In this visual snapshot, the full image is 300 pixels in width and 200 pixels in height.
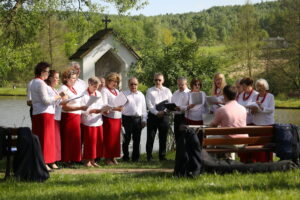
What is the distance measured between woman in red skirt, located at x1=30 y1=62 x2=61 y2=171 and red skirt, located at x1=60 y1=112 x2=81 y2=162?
1.84ft

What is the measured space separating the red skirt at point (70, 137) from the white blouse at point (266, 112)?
3479 mm

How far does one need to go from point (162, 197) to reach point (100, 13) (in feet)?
41.7

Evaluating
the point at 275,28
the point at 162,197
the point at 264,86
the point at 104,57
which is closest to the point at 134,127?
the point at 264,86

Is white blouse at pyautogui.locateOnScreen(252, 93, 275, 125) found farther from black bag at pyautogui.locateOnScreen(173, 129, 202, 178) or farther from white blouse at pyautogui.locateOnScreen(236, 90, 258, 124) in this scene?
black bag at pyautogui.locateOnScreen(173, 129, 202, 178)

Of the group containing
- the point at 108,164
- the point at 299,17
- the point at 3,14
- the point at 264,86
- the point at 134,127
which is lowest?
the point at 108,164

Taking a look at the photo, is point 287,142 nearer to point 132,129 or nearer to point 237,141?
point 237,141

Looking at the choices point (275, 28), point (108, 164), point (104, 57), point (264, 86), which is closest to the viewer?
point (264, 86)

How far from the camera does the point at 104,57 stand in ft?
67.4

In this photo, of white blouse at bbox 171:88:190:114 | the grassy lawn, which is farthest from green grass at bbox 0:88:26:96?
the grassy lawn

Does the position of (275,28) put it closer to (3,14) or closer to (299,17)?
(299,17)

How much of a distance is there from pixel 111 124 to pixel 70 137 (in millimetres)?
1111

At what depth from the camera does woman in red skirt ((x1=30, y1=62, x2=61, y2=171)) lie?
8.63 meters

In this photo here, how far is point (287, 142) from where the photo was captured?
793 cm

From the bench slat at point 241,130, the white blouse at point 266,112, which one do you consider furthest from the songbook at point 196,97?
the bench slat at point 241,130
